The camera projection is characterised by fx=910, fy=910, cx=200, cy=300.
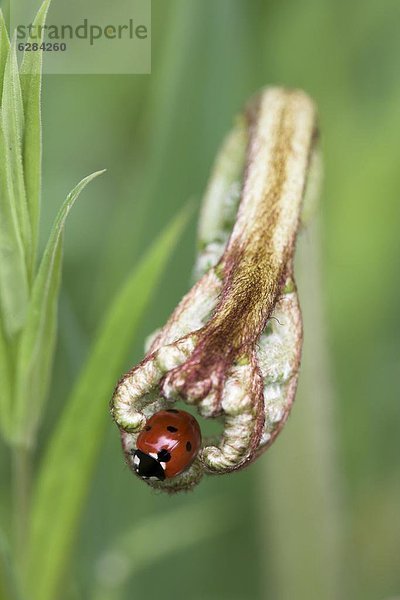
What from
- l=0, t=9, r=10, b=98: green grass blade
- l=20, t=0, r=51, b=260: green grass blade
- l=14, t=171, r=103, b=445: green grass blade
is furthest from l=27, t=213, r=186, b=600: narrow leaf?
l=0, t=9, r=10, b=98: green grass blade

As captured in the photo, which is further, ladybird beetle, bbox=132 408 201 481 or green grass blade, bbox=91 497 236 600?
green grass blade, bbox=91 497 236 600

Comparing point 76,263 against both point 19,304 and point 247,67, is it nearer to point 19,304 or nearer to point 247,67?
point 247,67

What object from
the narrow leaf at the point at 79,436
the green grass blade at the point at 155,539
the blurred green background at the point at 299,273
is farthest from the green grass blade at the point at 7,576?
the green grass blade at the point at 155,539

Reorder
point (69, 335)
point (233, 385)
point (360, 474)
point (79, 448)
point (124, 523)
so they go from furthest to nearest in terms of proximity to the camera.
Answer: point (360, 474) < point (124, 523) < point (69, 335) < point (79, 448) < point (233, 385)

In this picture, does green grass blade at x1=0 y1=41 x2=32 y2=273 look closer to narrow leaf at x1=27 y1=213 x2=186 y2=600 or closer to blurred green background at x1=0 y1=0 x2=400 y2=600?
narrow leaf at x1=27 y1=213 x2=186 y2=600

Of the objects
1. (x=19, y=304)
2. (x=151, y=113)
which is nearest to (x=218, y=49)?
(x=151, y=113)

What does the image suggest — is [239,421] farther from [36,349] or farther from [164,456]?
[36,349]
